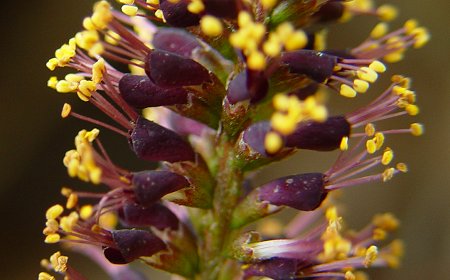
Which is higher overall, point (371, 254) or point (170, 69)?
point (170, 69)

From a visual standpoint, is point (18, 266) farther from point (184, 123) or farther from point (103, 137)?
point (184, 123)

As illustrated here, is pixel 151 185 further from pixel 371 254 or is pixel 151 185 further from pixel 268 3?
pixel 371 254

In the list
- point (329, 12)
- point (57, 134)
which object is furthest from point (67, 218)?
point (57, 134)

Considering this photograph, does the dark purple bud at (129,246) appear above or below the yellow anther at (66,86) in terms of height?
below

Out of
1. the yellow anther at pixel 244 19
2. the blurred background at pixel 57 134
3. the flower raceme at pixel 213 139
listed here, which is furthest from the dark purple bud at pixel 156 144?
the blurred background at pixel 57 134

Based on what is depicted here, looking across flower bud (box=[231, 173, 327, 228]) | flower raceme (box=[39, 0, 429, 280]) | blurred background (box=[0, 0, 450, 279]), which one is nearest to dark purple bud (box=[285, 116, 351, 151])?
flower raceme (box=[39, 0, 429, 280])

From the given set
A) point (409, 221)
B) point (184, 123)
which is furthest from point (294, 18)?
point (409, 221)

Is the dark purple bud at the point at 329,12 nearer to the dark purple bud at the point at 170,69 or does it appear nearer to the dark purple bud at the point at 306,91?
the dark purple bud at the point at 306,91

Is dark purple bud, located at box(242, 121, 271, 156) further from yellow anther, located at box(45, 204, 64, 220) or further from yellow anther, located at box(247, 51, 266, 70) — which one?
yellow anther, located at box(45, 204, 64, 220)
